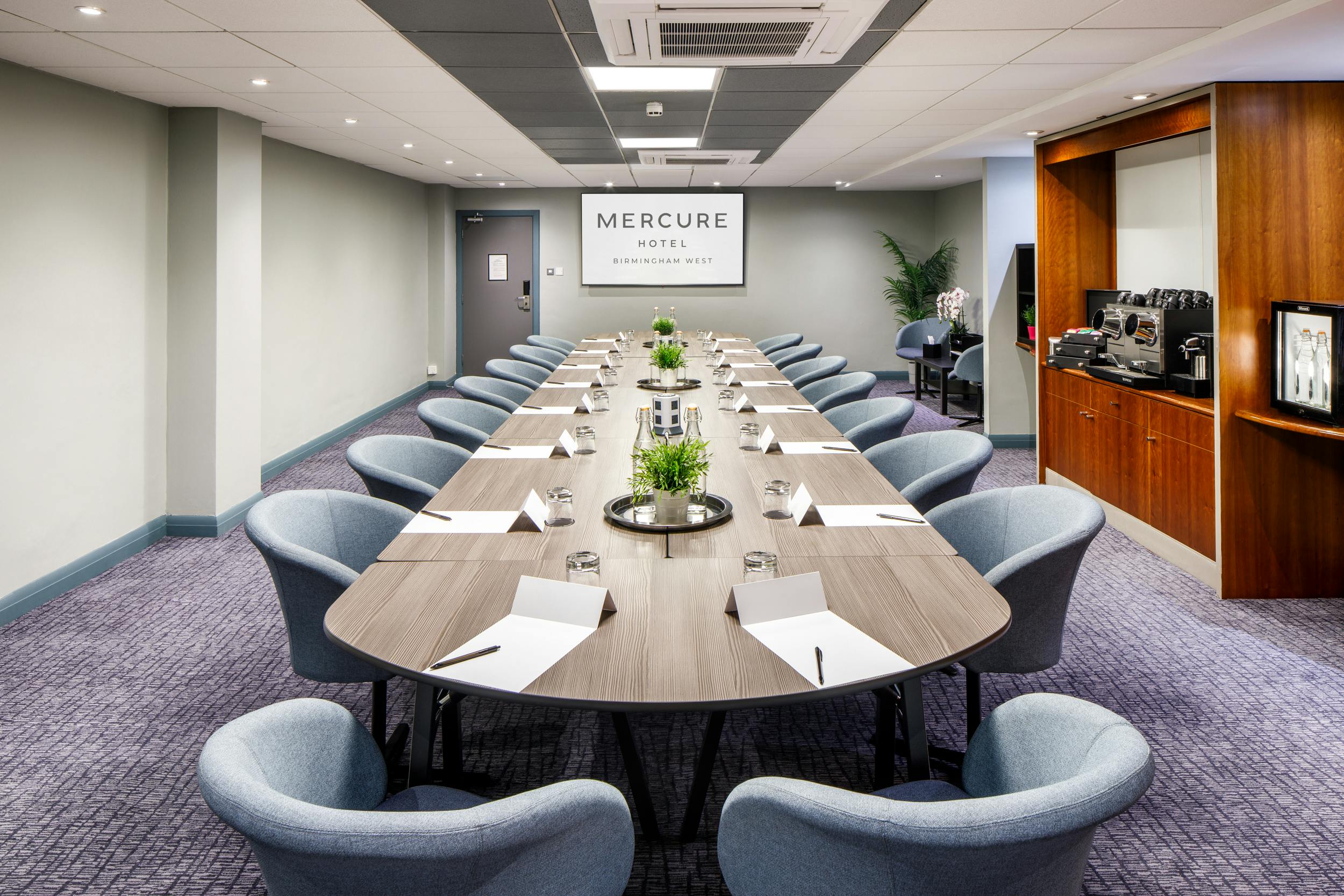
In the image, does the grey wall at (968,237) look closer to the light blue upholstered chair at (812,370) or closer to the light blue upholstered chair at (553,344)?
the light blue upholstered chair at (812,370)

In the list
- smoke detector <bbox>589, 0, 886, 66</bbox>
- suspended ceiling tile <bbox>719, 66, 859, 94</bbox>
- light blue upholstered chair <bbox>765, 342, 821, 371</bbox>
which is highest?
suspended ceiling tile <bbox>719, 66, 859, 94</bbox>

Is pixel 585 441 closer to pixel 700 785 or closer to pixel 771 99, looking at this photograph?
pixel 700 785

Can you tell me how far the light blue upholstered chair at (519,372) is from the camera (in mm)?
6574

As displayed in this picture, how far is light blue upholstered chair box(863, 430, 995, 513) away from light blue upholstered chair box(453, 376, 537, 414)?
2.15 m

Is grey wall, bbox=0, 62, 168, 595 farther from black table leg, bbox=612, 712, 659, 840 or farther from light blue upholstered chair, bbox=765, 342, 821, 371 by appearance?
light blue upholstered chair, bbox=765, 342, 821, 371

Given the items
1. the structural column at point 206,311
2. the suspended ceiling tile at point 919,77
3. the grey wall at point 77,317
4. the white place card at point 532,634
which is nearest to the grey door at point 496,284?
the structural column at point 206,311

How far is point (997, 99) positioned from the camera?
5.23 metres

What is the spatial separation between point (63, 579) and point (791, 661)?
4.17 m

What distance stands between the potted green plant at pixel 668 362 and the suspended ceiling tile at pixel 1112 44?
2374 millimetres

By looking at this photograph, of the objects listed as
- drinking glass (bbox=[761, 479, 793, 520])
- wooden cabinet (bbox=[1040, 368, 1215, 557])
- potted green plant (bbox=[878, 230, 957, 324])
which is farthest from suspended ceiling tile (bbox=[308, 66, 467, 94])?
potted green plant (bbox=[878, 230, 957, 324])

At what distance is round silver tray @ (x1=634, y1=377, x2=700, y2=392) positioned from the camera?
18.2ft

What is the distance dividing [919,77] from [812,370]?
96.6 inches

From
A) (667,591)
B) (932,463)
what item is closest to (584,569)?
(667,591)

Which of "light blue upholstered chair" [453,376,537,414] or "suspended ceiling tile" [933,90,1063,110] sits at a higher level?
"suspended ceiling tile" [933,90,1063,110]
